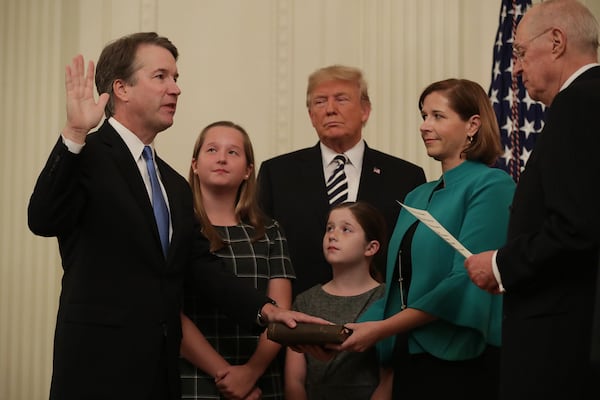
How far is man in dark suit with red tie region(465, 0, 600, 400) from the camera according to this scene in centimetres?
280

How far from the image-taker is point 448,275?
11.9 ft

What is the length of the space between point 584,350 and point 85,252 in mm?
1542

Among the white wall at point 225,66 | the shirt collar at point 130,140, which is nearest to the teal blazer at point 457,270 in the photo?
the shirt collar at point 130,140

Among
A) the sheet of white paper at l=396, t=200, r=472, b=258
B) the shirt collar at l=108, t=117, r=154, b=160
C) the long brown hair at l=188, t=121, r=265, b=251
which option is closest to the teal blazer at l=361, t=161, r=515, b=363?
the sheet of white paper at l=396, t=200, r=472, b=258

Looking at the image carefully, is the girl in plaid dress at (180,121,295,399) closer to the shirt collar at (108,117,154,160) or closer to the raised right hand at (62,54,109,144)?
the shirt collar at (108,117,154,160)

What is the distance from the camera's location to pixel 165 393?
327 centimetres

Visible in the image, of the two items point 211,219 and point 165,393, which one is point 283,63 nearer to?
point 211,219

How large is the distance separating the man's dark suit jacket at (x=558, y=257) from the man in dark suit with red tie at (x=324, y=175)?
1.56m

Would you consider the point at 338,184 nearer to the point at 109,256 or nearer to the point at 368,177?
the point at 368,177

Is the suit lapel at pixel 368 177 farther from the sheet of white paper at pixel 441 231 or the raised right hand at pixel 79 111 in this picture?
the raised right hand at pixel 79 111

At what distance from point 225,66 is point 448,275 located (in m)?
2.98

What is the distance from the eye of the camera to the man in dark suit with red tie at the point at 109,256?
9.91ft

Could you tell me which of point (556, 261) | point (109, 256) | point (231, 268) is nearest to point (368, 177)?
point (231, 268)

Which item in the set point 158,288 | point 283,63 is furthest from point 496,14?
point 158,288
